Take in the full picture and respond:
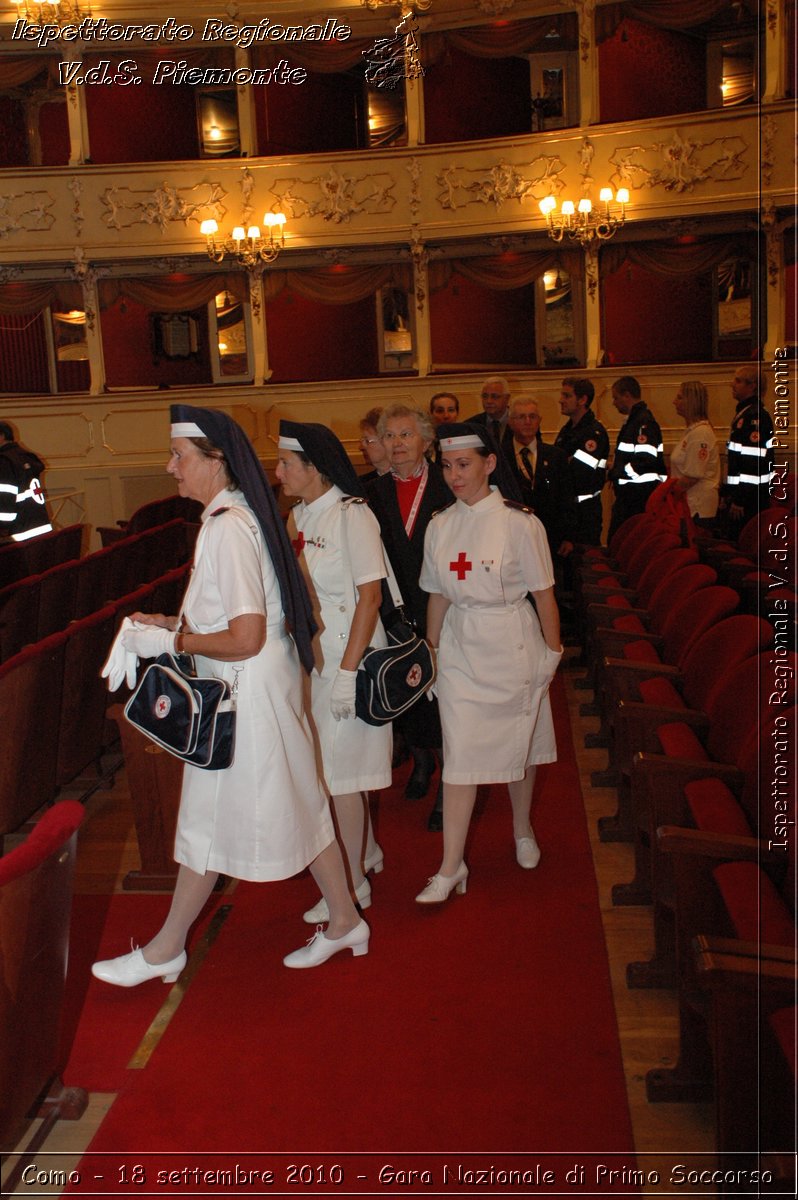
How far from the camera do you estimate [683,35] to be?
14.3 metres

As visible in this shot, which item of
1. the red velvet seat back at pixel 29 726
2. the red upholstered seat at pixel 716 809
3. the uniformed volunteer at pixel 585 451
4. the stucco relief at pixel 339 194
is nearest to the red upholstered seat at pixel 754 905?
the red upholstered seat at pixel 716 809

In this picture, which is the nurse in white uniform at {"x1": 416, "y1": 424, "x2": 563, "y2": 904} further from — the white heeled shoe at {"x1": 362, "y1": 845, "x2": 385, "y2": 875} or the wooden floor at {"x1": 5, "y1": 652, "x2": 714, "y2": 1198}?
the wooden floor at {"x1": 5, "y1": 652, "x2": 714, "y2": 1198}

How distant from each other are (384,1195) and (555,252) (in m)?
12.4

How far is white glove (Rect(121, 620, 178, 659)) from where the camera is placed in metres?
3.02

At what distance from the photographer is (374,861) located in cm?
412

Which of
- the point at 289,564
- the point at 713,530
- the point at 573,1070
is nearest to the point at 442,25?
the point at 713,530

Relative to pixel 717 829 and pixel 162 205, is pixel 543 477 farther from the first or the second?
pixel 162 205

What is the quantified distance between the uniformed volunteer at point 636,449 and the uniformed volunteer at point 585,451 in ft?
0.66

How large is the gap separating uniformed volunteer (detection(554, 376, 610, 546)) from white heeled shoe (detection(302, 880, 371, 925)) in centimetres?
441

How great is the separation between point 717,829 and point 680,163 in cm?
1138

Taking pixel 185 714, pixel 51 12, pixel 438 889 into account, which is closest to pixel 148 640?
pixel 185 714

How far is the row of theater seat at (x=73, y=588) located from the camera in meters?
5.79

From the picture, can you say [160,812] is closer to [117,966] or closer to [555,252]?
[117,966]

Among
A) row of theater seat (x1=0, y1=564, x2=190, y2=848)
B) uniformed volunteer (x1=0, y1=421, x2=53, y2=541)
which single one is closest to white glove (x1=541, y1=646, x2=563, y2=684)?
row of theater seat (x1=0, y1=564, x2=190, y2=848)
